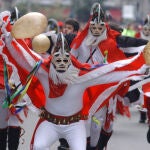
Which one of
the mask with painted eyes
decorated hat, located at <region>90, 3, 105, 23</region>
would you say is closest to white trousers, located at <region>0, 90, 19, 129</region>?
the mask with painted eyes

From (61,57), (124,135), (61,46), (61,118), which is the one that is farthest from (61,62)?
(124,135)

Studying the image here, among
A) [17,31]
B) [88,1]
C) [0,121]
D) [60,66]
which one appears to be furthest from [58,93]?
[88,1]

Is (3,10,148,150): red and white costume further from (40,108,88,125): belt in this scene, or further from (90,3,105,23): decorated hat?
(90,3,105,23): decorated hat

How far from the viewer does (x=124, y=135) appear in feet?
40.5

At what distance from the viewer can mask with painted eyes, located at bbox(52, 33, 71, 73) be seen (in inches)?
308

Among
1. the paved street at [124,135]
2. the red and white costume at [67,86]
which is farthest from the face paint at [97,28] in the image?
the paved street at [124,135]

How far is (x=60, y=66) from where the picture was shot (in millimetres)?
7812

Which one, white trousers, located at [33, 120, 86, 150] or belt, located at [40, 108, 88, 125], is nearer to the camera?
white trousers, located at [33, 120, 86, 150]

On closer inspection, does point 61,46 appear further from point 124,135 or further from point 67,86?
point 124,135

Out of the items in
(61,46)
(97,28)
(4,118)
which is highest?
(61,46)

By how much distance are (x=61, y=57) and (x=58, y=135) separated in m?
0.79

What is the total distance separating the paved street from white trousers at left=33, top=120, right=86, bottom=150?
263cm

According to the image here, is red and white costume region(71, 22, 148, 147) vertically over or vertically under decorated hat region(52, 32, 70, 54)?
under

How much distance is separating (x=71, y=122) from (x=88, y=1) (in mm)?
45884
